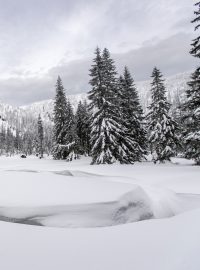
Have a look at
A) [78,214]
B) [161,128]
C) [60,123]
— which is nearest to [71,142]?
[60,123]

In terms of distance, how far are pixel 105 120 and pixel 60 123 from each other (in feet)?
52.0

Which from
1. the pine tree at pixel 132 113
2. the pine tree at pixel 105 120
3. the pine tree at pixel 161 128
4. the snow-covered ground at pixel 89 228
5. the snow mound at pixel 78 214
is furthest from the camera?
the pine tree at pixel 132 113

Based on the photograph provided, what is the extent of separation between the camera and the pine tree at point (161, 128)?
29.5 meters

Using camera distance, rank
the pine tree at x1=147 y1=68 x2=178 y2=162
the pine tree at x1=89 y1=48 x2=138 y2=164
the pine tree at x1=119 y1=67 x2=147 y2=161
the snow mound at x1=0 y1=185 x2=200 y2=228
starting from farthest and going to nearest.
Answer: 1. the pine tree at x1=119 y1=67 x2=147 y2=161
2. the pine tree at x1=147 y1=68 x2=178 y2=162
3. the pine tree at x1=89 y1=48 x2=138 y2=164
4. the snow mound at x1=0 y1=185 x2=200 y2=228

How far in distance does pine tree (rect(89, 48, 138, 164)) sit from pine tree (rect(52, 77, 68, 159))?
12039 millimetres

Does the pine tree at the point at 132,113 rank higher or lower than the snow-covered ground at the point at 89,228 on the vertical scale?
higher

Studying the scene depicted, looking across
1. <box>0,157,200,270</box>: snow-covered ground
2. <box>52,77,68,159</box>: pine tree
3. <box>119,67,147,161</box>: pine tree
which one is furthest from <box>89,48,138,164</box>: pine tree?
<box>0,157,200,270</box>: snow-covered ground

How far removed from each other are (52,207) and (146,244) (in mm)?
2044

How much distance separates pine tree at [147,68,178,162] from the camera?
96.7 feet

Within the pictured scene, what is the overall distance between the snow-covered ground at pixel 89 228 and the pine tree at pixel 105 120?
18567 mm

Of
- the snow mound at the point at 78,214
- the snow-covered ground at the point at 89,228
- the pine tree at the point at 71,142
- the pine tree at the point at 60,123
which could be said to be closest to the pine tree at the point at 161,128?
the pine tree at the point at 71,142

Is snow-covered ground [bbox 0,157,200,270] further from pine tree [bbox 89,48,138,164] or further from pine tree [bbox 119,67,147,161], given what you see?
pine tree [bbox 119,67,147,161]

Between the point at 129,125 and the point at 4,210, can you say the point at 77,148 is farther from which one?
the point at 4,210

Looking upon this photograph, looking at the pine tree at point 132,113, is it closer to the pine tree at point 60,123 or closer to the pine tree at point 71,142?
the pine tree at point 71,142
